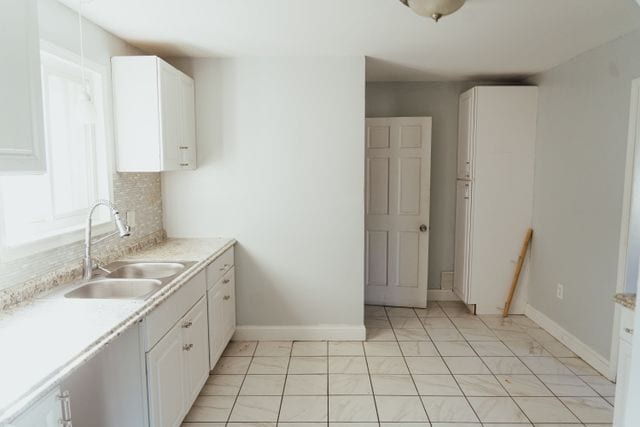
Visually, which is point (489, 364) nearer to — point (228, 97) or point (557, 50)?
point (557, 50)

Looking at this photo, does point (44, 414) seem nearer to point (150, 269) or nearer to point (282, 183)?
point (150, 269)

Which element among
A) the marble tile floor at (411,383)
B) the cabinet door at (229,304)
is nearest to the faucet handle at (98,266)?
the cabinet door at (229,304)

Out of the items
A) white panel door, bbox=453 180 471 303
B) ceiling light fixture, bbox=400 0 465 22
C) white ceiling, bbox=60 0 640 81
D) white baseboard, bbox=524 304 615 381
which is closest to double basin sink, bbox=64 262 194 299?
white ceiling, bbox=60 0 640 81

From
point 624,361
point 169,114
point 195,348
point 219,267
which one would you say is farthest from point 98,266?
point 624,361

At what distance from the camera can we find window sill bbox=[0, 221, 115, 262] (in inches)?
69.1

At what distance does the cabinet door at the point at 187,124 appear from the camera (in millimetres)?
2949

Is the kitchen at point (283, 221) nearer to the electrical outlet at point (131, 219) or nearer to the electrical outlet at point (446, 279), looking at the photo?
the electrical outlet at point (131, 219)

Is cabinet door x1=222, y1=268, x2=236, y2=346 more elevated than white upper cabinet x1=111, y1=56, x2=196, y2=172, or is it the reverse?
white upper cabinet x1=111, y1=56, x2=196, y2=172

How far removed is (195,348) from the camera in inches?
93.7

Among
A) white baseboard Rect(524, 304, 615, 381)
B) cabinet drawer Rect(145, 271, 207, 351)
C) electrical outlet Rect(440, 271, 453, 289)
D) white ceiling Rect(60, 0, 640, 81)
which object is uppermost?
white ceiling Rect(60, 0, 640, 81)

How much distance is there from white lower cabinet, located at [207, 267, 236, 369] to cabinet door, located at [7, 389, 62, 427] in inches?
57.0

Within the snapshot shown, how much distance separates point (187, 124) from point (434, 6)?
1.92m

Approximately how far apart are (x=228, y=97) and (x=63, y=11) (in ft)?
4.12

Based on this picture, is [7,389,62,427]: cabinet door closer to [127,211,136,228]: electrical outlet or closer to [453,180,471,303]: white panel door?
[127,211,136,228]: electrical outlet
